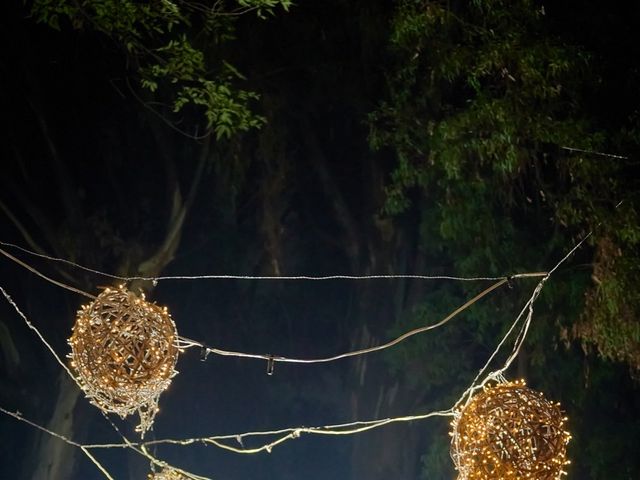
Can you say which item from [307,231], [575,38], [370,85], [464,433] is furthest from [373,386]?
[464,433]

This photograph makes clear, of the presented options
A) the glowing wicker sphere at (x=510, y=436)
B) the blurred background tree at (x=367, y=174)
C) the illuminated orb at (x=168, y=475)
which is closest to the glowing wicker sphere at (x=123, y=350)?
the illuminated orb at (x=168, y=475)

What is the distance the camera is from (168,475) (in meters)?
3.53

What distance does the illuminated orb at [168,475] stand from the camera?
3.50m

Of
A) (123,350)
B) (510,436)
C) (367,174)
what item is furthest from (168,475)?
(367,174)

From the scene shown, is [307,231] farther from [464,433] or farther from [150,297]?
[464,433]

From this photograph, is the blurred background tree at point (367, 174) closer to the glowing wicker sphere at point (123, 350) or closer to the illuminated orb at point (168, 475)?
the glowing wicker sphere at point (123, 350)

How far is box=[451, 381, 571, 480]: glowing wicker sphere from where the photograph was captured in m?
3.14

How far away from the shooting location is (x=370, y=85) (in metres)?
6.69

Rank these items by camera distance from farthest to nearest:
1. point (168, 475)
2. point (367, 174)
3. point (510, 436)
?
point (367, 174)
point (168, 475)
point (510, 436)

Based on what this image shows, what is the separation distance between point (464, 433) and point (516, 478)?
0.73ft

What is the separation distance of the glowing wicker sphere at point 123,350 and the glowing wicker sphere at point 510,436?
40.7 inches

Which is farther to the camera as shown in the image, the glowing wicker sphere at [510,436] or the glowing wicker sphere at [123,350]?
the glowing wicker sphere at [123,350]

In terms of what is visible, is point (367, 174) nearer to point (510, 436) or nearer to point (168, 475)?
point (168, 475)

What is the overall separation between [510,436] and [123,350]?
132cm
